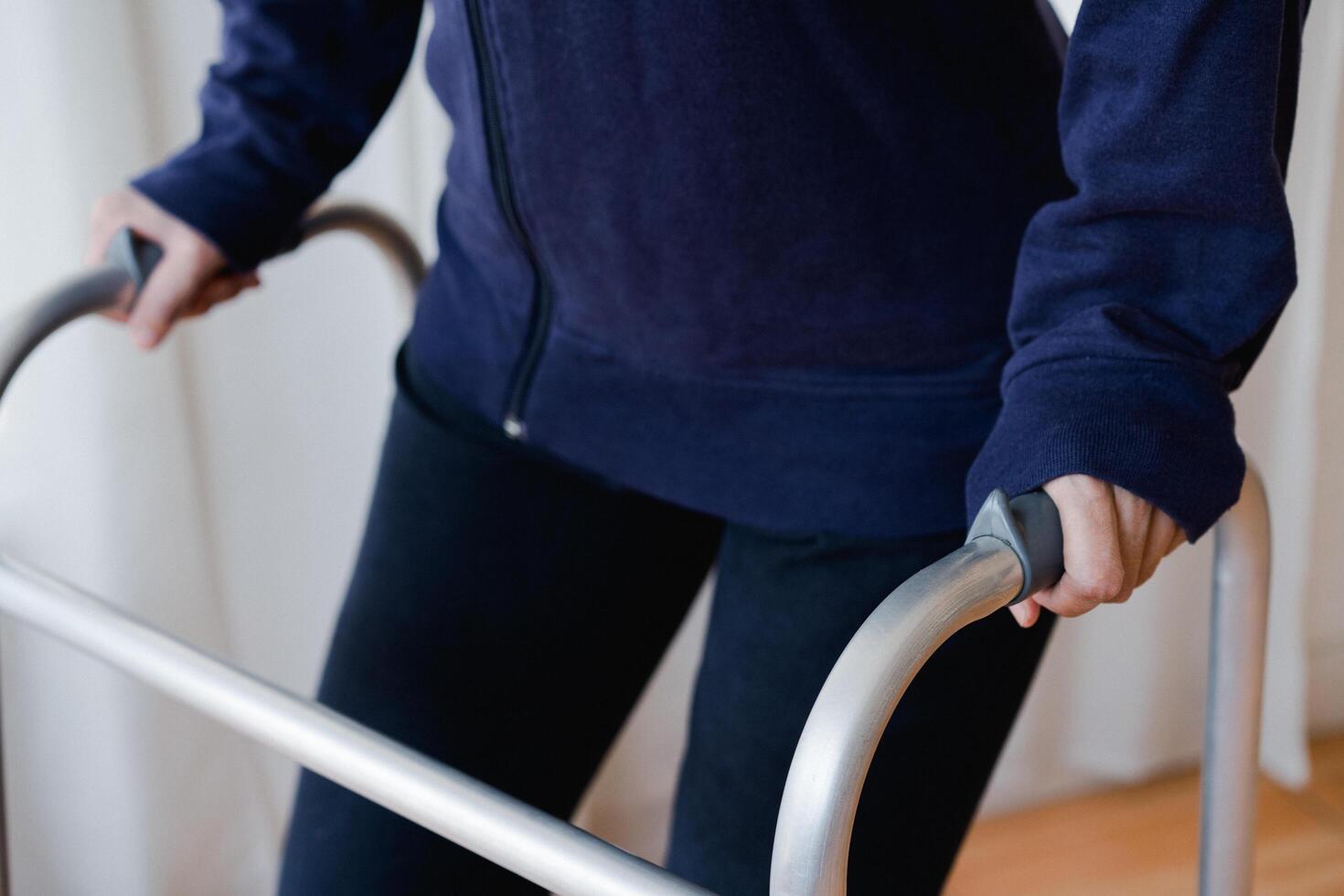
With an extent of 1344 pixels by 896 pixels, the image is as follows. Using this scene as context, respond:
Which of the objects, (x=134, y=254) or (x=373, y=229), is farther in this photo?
(x=373, y=229)

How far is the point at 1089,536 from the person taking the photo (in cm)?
52

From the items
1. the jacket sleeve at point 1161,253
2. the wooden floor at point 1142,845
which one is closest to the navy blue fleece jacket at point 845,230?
the jacket sleeve at point 1161,253

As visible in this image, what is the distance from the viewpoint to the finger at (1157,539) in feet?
1.78

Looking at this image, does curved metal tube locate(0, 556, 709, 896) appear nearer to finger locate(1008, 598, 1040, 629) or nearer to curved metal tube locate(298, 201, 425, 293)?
finger locate(1008, 598, 1040, 629)

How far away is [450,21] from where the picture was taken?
0.70 m

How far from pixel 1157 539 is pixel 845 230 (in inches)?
8.4

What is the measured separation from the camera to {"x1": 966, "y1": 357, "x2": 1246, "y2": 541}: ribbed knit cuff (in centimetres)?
52

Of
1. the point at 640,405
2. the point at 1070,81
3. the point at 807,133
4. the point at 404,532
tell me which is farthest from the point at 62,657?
the point at 1070,81

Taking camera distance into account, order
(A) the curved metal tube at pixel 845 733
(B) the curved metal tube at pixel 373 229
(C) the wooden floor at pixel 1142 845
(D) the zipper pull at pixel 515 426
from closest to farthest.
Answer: (A) the curved metal tube at pixel 845 733 → (D) the zipper pull at pixel 515 426 → (B) the curved metal tube at pixel 373 229 → (C) the wooden floor at pixel 1142 845

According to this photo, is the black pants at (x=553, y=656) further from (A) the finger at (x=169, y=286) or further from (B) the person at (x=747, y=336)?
(A) the finger at (x=169, y=286)

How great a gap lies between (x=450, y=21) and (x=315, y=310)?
2.21ft

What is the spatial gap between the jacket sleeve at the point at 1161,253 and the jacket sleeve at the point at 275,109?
0.48 m

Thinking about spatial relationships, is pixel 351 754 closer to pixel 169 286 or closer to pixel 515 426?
pixel 515 426

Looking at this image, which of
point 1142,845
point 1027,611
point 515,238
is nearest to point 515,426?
point 515,238
